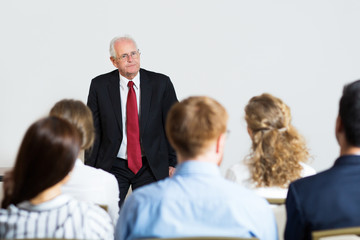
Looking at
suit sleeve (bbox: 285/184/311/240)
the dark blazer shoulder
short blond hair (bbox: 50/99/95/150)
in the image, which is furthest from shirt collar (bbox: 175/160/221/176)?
the dark blazer shoulder

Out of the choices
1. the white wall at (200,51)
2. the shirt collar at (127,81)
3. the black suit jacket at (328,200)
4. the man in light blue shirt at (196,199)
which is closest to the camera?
the man in light blue shirt at (196,199)

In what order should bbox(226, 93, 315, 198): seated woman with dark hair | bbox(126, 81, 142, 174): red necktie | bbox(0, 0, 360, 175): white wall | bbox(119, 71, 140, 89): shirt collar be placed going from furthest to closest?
bbox(0, 0, 360, 175): white wall, bbox(119, 71, 140, 89): shirt collar, bbox(126, 81, 142, 174): red necktie, bbox(226, 93, 315, 198): seated woman with dark hair

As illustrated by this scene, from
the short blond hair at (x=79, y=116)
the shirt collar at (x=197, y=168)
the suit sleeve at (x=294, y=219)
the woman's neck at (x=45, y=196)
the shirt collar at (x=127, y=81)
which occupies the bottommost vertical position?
the suit sleeve at (x=294, y=219)

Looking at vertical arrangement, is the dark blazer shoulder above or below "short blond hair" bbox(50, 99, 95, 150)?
above

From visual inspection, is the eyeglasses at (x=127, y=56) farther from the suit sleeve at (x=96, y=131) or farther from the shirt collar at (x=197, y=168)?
the shirt collar at (x=197, y=168)

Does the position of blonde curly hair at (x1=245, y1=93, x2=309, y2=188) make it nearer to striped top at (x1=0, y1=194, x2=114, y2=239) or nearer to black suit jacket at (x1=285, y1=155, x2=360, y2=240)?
black suit jacket at (x1=285, y1=155, x2=360, y2=240)

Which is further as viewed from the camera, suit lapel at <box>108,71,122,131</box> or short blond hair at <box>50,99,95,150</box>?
suit lapel at <box>108,71,122,131</box>

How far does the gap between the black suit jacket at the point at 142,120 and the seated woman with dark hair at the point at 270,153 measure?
117 centimetres

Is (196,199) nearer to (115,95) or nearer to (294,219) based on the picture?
(294,219)

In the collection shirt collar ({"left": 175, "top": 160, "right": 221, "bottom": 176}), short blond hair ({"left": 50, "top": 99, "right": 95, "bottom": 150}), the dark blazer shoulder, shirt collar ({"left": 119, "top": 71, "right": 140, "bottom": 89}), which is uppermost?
the dark blazer shoulder

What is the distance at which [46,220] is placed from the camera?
1.58 m

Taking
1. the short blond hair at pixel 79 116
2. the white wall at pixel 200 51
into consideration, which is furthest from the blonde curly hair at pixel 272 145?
the white wall at pixel 200 51

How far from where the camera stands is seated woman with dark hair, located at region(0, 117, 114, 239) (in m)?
1.54

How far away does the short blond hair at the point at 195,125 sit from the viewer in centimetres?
158
